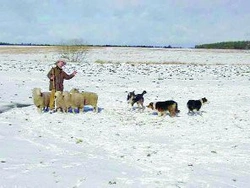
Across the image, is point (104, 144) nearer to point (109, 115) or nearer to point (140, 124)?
point (140, 124)

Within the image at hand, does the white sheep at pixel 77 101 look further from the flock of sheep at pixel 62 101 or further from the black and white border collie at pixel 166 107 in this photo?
the black and white border collie at pixel 166 107

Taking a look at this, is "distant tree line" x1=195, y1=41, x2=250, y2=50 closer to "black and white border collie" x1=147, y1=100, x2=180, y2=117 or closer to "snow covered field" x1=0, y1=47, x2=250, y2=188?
"snow covered field" x1=0, y1=47, x2=250, y2=188

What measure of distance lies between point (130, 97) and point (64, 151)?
6.88 meters

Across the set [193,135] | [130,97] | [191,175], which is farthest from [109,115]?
[191,175]

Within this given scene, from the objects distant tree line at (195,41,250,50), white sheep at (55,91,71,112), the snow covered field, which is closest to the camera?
the snow covered field

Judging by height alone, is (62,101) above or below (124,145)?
above

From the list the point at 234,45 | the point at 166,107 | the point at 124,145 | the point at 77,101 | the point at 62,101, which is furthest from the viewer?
the point at 234,45

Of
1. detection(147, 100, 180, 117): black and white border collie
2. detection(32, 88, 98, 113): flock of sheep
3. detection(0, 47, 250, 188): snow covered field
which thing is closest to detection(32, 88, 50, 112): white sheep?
detection(32, 88, 98, 113): flock of sheep

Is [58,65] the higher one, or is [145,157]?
[58,65]

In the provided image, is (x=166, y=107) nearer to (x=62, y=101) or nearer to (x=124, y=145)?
(x=62, y=101)

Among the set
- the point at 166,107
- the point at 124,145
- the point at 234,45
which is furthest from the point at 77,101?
the point at 234,45

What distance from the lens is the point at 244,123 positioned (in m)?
14.0

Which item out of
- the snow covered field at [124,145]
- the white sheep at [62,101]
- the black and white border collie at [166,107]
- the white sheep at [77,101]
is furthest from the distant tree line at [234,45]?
the white sheep at [62,101]

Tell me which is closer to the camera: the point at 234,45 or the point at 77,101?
the point at 77,101
